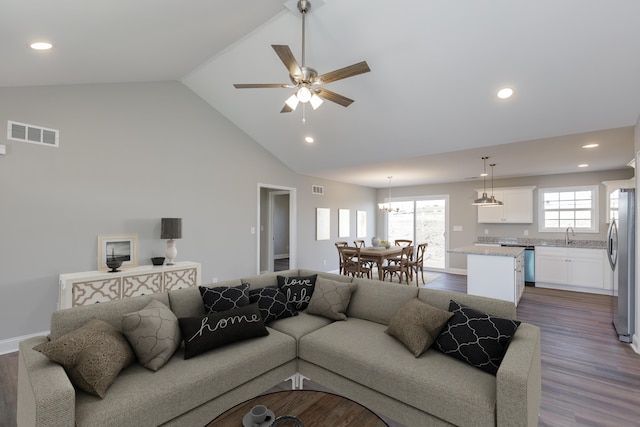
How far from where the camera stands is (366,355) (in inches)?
81.8

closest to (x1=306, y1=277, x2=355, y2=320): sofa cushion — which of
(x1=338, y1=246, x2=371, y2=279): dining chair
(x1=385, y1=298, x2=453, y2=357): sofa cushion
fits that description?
(x1=385, y1=298, x2=453, y2=357): sofa cushion

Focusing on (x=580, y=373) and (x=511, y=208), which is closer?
(x=580, y=373)

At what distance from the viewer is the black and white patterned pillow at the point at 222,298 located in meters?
2.46

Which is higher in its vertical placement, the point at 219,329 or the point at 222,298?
the point at 222,298

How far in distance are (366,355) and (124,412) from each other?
4.72ft

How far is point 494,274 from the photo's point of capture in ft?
14.7

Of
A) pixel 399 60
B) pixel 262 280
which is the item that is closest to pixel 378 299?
pixel 262 280

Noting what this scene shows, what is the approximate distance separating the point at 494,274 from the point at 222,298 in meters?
4.00

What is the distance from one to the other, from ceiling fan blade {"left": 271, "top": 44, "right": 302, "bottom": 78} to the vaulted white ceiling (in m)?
0.89

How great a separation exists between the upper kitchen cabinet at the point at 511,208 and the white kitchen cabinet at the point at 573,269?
86 centimetres

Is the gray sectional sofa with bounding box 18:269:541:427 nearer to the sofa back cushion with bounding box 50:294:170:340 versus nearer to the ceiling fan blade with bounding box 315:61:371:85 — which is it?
the sofa back cushion with bounding box 50:294:170:340

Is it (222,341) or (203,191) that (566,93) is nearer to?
(222,341)

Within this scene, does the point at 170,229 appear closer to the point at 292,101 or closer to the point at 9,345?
the point at 9,345

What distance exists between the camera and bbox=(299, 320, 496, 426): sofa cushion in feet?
5.40
